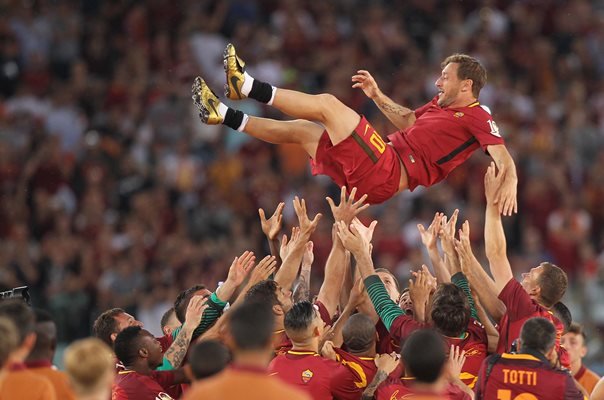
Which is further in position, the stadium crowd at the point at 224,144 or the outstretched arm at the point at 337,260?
the stadium crowd at the point at 224,144

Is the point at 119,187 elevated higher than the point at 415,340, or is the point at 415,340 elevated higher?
the point at 119,187

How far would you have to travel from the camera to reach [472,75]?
30.0ft

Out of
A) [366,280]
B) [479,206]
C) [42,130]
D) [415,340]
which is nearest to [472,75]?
[366,280]

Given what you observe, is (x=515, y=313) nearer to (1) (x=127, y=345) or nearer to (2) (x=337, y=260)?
(2) (x=337, y=260)

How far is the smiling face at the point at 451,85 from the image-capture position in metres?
9.19

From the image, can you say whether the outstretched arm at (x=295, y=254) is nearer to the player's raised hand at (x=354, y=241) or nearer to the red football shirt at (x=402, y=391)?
the player's raised hand at (x=354, y=241)

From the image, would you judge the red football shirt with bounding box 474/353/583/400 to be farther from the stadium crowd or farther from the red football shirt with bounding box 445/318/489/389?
the stadium crowd

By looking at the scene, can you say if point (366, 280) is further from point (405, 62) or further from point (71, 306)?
point (405, 62)

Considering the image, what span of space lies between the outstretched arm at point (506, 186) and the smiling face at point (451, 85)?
2.43 feet

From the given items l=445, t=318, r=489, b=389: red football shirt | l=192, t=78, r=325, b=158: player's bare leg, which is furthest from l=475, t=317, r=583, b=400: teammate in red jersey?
l=192, t=78, r=325, b=158: player's bare leg

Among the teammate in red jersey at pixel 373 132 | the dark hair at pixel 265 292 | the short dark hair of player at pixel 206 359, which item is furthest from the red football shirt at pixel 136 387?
the teammate in red jersey at pixel 373 132

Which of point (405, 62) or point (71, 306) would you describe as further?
point (405, 62)

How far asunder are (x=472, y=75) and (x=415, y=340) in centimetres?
365

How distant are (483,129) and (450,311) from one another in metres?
1.86
